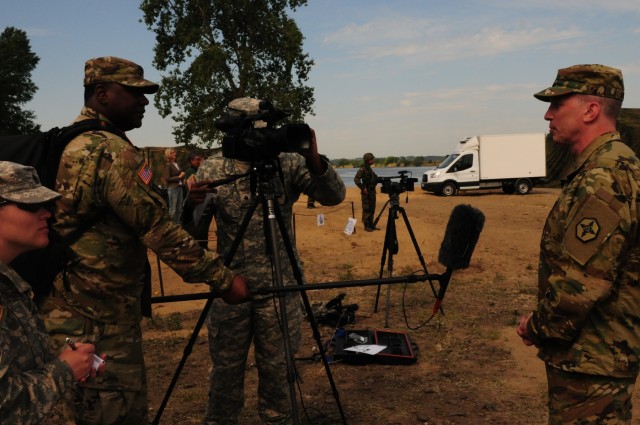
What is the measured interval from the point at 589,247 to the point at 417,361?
3.50 metres

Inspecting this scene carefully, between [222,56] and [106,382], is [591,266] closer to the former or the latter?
[106,382]

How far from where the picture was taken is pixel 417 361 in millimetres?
5406

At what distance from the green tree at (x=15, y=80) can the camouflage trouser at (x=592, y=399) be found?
36.8m

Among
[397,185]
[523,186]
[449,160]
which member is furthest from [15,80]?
[397,185]

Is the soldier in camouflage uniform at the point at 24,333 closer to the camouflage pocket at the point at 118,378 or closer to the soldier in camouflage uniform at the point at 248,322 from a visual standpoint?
the camouflage pocket at the point at 118,378

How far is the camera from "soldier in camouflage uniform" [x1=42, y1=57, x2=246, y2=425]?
7.78 feet

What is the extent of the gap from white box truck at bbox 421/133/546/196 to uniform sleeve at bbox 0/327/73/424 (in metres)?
24.8

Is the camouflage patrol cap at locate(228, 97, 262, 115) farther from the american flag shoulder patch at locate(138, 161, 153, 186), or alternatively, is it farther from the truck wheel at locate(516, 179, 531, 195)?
the truck wheel at locate(516, 179, 531, 195)

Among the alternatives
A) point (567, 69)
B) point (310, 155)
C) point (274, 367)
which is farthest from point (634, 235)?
point (274, 367)

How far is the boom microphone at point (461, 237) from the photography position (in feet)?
7.89

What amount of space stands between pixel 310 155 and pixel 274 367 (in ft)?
4.46

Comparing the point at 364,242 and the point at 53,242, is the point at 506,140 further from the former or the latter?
the point at 53,242

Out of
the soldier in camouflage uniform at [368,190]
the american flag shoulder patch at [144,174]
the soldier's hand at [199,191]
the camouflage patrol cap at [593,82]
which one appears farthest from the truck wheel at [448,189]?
the american flag shoulder patch at [144,174]

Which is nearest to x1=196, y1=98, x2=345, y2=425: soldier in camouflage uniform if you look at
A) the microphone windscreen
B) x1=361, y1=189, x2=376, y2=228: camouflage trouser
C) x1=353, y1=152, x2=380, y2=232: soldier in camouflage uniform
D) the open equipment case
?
the microphone windscreen
